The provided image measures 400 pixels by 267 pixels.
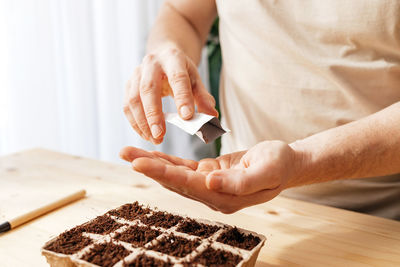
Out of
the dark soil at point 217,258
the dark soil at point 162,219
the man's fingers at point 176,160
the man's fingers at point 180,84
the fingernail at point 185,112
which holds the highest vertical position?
the man's fingers at point 180,84

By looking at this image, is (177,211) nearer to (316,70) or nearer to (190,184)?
(190,184)

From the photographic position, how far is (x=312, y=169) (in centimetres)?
83

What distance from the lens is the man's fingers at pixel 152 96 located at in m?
0.98

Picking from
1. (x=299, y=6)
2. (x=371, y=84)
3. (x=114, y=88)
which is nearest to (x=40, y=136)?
(x=114, y=88)


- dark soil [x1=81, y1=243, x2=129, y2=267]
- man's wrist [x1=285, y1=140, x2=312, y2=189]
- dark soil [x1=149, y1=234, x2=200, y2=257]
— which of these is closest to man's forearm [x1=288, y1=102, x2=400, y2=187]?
man's wrist [x1=285, y1=140, x2=312, y2=189]

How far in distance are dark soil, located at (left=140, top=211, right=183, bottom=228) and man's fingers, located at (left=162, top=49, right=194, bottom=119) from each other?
0.84 ft

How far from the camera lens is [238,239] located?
742 millimetres

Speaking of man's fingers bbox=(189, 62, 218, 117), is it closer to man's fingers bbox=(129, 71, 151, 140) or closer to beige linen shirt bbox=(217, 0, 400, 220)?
man's fingers bbox=(129, 71, 151, 140)

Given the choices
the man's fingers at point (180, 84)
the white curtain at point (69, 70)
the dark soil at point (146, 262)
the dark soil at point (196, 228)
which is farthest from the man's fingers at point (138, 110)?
the white curtain at point (69, 70)

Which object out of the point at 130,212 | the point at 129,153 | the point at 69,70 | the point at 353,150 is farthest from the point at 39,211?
the point at 69,70

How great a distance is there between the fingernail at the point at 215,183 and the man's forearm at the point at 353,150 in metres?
0.21

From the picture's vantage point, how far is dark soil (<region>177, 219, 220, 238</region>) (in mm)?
770

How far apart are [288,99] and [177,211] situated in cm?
52

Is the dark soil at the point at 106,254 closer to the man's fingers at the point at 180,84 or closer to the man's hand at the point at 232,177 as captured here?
the man's hand at the point at 232,177
